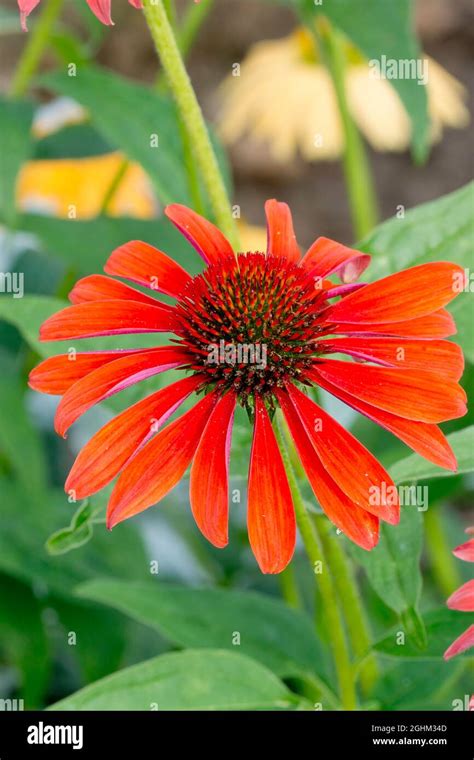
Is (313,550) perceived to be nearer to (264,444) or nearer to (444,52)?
(264,444)

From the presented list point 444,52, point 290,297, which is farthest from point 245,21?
point 290,297

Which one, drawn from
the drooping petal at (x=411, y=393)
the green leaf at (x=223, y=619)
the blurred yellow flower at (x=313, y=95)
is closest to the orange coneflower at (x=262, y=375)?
the drooping petal at (x=411, y=393)

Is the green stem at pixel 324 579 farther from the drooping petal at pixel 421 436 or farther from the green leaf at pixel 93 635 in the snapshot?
the green leaf at pixel 93 635

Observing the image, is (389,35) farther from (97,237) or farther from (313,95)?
(313,95)

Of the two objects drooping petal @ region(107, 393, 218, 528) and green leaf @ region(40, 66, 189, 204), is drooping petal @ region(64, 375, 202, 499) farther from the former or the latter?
green leaf @ region(40, 66, 189, 204)

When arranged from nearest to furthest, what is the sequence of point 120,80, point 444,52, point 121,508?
point 121,508 < point 120,80 < point 444,52

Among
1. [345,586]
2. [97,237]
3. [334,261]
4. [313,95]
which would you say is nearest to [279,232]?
[334,261]

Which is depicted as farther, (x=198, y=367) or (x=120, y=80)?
(x=120, y=80)

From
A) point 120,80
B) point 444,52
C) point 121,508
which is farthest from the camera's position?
point 444,52
